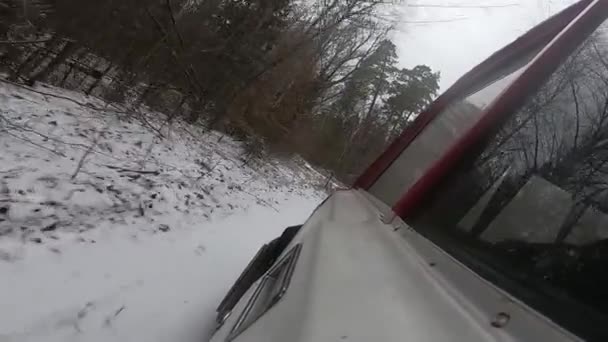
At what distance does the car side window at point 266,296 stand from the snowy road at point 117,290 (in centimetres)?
134

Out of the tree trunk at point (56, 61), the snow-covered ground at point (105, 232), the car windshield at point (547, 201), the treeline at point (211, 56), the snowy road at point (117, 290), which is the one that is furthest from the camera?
the tree trunk at point (56, 61)

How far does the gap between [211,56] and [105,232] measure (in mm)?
9563

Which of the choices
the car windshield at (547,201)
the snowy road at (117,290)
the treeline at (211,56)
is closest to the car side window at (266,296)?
the car windshield at (547,201)

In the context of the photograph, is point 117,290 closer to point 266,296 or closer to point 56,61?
point 266,296

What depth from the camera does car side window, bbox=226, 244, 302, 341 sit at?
4.35 ft

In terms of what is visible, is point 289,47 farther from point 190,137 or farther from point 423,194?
point 423,194

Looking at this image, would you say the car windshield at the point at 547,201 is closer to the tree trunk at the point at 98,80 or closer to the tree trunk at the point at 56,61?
the tree trunk at the point at 56,61

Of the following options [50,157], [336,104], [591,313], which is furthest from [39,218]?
[336,104]

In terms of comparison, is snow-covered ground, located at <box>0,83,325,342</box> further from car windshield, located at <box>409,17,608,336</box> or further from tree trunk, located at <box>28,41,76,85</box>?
car windshield, located at <box>409,17,608,336</box>

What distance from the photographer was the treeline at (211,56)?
7438 mm

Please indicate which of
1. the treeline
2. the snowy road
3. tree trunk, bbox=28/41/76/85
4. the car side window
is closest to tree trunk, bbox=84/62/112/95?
the treeline

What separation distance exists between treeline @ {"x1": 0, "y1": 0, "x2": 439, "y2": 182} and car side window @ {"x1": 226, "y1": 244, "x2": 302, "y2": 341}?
3940 mm

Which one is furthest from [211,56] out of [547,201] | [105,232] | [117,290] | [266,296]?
[547,201]

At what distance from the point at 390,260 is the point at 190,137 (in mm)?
10223
